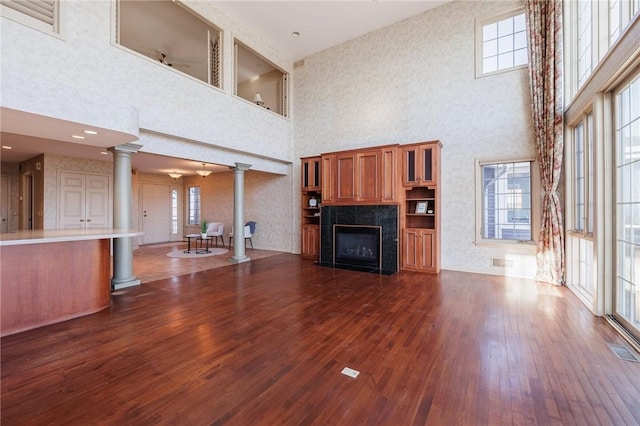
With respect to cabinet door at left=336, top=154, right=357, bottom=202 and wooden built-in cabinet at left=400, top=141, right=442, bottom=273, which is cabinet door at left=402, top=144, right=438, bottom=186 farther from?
cabinet door at left=336, top=154, right=357, bottom=202

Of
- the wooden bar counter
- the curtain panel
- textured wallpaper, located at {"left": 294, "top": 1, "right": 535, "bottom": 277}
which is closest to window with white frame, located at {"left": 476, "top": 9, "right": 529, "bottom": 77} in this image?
textured wallpaper, located at {"left": 294, "top": 1, "right": 535, "bottom": 277}

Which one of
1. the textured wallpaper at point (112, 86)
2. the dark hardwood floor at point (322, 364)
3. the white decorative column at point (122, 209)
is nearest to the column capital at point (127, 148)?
the white decorative column at point (122, 209)

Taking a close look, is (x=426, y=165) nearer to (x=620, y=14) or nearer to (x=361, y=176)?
(x=361, y=176)

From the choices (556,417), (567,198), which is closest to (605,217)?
(567,198)

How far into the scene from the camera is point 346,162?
20.6 ft

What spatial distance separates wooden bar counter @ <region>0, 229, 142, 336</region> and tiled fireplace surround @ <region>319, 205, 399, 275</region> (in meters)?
3.90

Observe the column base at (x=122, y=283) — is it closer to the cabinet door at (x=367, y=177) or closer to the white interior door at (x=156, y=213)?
the cabinet door at (x=367, y=177)

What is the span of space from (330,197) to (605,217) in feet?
14.8

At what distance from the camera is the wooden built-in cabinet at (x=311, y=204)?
6992 mm

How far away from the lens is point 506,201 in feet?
17.4

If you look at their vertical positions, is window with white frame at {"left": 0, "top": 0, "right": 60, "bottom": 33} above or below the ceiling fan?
below

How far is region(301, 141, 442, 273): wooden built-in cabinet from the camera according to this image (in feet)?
18.0

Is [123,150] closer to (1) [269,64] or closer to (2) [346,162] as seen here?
(2) [346,162]

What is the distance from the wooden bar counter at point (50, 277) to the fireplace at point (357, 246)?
13.2 ft
